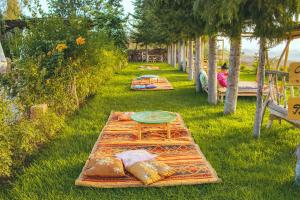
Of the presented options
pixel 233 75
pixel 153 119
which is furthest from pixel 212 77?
pixel 153 119

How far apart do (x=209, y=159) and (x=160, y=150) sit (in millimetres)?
816

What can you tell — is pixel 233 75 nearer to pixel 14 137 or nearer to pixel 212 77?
pixel 212 77


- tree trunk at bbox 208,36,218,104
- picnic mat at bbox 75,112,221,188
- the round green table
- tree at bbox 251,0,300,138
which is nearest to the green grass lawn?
picnic mat at bbox 75,112,221,188

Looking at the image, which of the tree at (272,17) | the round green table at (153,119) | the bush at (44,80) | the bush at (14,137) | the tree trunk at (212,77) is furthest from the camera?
the tree trunk at (212,77)

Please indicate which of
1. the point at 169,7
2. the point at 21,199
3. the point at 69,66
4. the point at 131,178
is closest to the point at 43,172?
the point at 21,199

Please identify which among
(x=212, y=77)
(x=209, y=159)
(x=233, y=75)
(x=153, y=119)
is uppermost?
(x=233, y=75)

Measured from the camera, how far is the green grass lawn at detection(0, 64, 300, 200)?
3.94m

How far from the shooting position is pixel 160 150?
5.45 metres

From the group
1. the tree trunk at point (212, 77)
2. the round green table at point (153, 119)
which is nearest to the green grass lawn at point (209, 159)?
the round green table at point (153, 119)

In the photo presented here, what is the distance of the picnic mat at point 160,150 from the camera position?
13.6 feet

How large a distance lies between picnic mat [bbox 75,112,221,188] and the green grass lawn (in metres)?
0.11

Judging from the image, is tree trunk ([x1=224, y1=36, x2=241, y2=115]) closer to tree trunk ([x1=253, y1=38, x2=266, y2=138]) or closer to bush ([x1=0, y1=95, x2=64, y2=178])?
tree trunk ([x1=253, y1=38, x2=266, y2=138])

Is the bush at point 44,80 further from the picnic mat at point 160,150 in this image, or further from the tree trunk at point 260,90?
the tree trunk at point 260,90

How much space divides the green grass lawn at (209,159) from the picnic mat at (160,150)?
11 cm
